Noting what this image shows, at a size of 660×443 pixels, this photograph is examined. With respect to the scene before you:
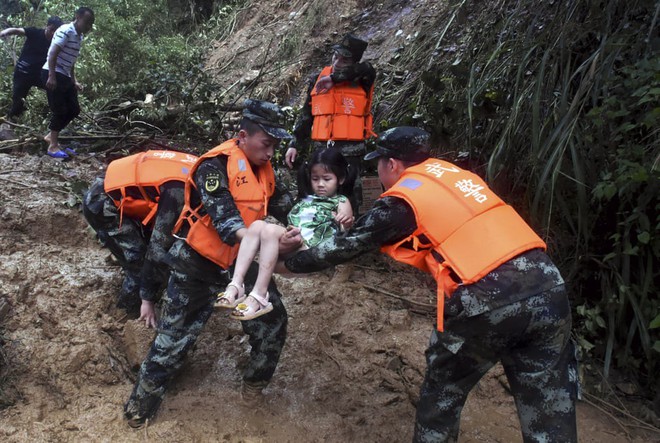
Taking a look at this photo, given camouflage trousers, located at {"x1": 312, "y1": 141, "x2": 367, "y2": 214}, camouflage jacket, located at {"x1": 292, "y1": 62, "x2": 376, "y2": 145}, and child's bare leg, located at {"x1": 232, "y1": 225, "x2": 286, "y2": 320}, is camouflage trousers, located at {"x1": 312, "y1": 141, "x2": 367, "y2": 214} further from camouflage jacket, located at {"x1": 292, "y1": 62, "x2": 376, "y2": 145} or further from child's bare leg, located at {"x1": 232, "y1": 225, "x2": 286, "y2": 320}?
child's bare leg, located at {"x1": 232, "y1": 225, "x2": 286, "y2": 320}

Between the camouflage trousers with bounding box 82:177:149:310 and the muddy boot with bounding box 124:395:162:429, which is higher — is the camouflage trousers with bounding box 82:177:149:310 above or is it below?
above

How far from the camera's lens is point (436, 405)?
2.48 m

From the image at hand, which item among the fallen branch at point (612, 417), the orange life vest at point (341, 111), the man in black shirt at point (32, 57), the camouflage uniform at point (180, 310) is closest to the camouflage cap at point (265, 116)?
the camouflage uniform at point (180, 310)

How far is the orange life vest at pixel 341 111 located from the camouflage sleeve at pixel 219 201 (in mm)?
2130

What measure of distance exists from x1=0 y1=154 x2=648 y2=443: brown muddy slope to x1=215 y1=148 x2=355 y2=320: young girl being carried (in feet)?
3.25

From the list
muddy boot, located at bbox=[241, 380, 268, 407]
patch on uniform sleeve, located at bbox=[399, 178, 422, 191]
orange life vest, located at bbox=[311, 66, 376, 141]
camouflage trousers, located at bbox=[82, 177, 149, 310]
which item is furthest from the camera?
orange life vest, located at bbox=[311, 66, 376, 141]

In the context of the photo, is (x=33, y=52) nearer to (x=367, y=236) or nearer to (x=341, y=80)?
(x=341, y=80)

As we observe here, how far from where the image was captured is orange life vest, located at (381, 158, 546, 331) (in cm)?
223

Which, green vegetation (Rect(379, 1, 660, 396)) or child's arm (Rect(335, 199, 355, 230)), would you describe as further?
green vegetation (Rect(379, 1, 660, 396))

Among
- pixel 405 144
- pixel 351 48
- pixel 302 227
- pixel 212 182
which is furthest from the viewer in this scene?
pixel 351 48

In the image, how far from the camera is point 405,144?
99.6 inches

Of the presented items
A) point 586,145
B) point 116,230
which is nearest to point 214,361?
point 116,230

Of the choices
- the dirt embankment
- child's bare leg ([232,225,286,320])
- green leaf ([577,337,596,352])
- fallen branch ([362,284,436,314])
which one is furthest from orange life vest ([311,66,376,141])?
green leaf ([577,337,596,352])

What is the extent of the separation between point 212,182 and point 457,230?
1.32 m
